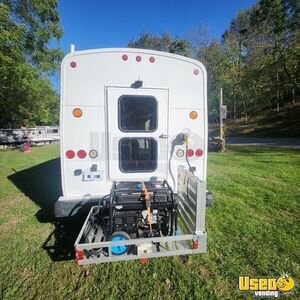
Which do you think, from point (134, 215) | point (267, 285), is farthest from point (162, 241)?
point (267, 285)

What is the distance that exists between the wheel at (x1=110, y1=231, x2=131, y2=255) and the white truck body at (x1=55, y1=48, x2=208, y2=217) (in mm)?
841

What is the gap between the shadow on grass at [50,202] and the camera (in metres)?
3.37

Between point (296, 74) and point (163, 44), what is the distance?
1912 cm

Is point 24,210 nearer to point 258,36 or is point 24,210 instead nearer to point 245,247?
point 245,247

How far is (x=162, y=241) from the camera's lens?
2633 mm

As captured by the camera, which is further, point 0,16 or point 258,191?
point 0,16

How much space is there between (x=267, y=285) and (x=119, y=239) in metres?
1.82

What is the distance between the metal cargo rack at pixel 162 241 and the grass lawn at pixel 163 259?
0.32 meters

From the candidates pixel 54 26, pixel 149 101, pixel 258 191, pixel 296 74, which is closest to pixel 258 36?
pixel 296 74

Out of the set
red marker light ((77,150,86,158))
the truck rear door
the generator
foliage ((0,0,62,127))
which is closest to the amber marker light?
the truck rear door

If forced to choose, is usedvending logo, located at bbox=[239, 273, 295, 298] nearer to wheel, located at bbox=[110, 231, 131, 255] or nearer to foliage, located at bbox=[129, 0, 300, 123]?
wheel, located at bbox=[110, 231, 131, 255]

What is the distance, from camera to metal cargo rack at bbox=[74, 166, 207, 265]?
2.53 metres

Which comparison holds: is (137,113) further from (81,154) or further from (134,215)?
(134,215)

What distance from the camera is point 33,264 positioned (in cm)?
300
